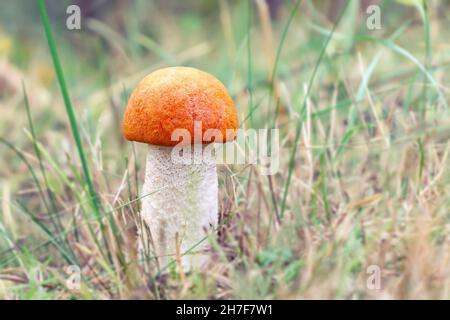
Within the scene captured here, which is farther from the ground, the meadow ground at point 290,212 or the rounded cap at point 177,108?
the rounded cap at point 177,108

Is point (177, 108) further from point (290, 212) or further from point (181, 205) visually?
point (290, 212)

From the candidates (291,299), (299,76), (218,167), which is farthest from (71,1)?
(291,299)

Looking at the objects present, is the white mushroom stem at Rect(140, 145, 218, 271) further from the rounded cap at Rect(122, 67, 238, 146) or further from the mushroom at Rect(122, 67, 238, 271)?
the rounded cap at Rect(122, 67, 238, 146)

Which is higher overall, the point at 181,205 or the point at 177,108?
the point at 177,108

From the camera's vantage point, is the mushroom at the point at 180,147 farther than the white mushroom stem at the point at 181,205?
No

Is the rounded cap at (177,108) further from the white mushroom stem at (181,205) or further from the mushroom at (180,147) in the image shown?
the white mushroom stem at (181,205)

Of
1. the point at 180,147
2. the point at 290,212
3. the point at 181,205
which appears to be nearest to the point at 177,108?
the point at 180,147

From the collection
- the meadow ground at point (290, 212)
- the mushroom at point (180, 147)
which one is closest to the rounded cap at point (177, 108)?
the mushroom at point (180, 147)

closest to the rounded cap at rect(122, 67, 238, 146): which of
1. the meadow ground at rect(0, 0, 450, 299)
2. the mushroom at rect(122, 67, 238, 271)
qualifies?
the mushroom at rect(122, 67, 238, 271)
